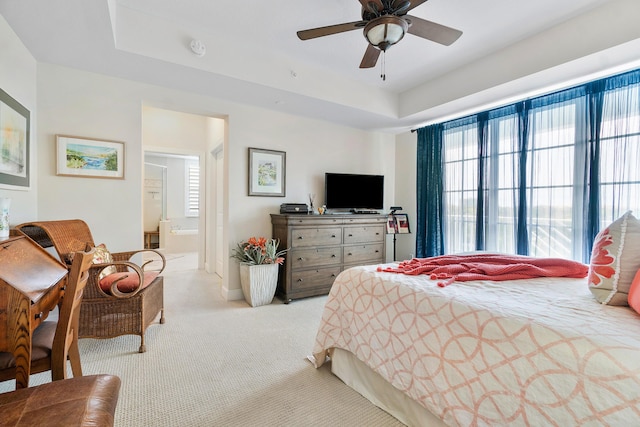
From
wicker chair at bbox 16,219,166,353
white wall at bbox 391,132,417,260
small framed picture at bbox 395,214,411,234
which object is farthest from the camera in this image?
white wall at bbox 391,132,417,260

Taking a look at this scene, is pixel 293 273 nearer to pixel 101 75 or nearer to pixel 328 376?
pixel 328 376

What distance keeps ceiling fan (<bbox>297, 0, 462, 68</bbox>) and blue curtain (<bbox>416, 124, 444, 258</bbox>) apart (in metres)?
2.32

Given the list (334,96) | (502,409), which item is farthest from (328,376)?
(334,96)

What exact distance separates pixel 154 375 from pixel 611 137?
4.46 metres

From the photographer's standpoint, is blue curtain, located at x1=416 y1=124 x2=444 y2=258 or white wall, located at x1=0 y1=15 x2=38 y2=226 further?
blue curtain, located at x1=416 y1=124 x2=444 y2=258

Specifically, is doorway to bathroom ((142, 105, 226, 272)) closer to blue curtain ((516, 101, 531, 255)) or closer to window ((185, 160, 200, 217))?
window ((185, 160, 200, 217))

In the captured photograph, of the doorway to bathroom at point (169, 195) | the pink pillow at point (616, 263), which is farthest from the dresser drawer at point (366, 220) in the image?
Answer: the doorway to bathroom at point (169, 195)

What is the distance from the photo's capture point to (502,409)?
1064 millimetres

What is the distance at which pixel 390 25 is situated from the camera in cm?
188

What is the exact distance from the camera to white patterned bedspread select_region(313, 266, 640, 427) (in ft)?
3.00

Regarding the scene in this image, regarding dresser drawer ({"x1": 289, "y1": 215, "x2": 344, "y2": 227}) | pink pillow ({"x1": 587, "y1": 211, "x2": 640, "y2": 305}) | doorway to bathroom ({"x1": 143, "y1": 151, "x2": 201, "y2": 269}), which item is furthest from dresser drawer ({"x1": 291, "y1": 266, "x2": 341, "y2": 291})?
doorway to bathroom ({"x1": 143, "y1": 151, "x2": 201, "y2": 269})

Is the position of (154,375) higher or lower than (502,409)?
lower

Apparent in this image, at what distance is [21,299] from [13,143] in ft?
6.28

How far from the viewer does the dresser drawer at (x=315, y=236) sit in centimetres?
356
